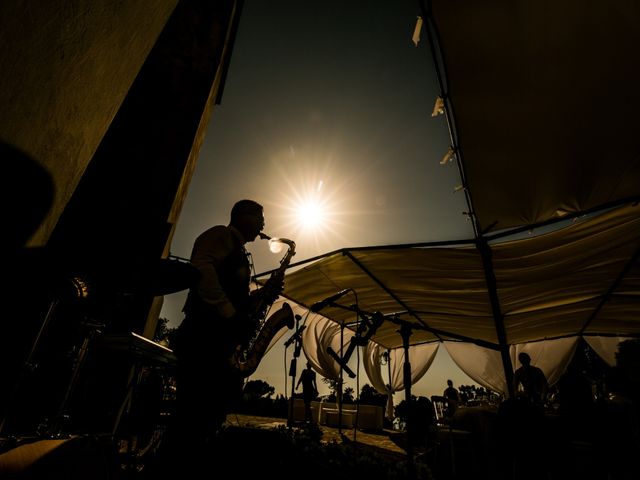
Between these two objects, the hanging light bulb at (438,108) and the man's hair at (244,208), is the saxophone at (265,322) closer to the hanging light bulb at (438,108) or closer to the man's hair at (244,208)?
the man's hair at (244,208)

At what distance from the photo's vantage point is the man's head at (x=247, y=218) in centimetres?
269

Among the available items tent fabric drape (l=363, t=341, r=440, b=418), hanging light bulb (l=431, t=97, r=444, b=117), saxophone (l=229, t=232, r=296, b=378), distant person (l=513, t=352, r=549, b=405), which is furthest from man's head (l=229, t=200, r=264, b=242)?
tent fabric drape (l=363, t=341, r=440, b=418)

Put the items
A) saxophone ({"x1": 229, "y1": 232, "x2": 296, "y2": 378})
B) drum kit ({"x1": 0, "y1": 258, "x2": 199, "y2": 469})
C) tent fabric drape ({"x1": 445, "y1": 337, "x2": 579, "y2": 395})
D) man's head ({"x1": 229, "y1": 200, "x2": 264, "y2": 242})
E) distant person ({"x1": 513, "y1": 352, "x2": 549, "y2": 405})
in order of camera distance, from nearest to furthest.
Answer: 1. drum kit ({"x1": 0, "y1": 258, "x2": 199, "y2": 469})
2. man's head ({"x1": 229, "y1": 200, "x2": 264, "y2": 242})
3. saxophone ({"x1": 229, "y1": 232, "x2": 296, "y2": 378})
4. distant person ({"x1": 513, "y1": 352, "x2": 549, "y2": 405})
5. tent fabric drape ({"x1": 445, "y1": 337, "x2": 579, "y2": 395})

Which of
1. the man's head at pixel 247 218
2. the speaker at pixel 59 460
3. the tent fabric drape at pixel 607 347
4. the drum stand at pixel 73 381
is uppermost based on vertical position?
the tent fabric drape at pixel 607 347

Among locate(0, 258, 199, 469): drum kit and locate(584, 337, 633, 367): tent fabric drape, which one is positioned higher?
locate(584, 337, 633, 367): tent fabric drape

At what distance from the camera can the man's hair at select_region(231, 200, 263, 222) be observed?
272 cm

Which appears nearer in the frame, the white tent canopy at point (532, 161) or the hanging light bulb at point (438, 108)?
the white tent canopy at point (532, 161)

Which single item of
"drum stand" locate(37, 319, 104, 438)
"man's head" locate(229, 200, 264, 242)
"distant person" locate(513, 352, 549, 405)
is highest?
"man's head" locate(229, 200, 264, 242)

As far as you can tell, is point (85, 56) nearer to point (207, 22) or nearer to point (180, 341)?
point (180, 341)

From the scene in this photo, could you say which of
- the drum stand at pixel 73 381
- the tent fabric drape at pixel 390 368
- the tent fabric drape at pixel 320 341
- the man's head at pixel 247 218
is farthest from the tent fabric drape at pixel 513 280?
the tent fabric drape at pixel 390 368

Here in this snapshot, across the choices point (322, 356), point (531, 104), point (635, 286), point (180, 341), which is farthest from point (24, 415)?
point (322, 356)

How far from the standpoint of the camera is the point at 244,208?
8.98 feet

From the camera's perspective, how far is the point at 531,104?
8.74 feet

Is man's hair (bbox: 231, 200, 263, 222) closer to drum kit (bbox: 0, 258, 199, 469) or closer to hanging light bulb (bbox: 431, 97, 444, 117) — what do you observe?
drum kit (bbox: 0, 258, 199, 469)
